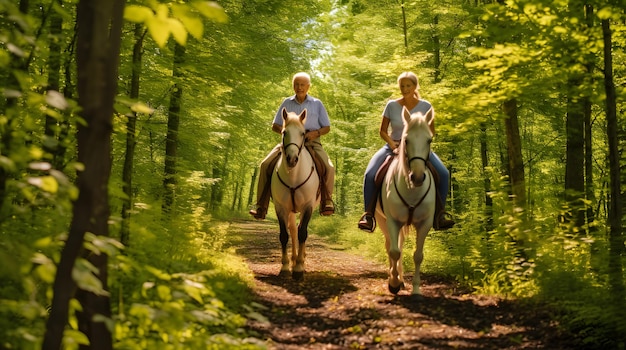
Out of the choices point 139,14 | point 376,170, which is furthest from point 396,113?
point 139,14

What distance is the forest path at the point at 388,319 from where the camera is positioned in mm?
5129

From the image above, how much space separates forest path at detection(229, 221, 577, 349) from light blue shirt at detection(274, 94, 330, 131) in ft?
9.37

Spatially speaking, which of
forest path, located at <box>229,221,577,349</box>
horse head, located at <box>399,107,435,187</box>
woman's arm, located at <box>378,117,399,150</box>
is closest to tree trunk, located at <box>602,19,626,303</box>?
forest path, located at <box>229,221,577,349</box>

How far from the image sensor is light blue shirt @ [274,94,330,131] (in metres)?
9.27

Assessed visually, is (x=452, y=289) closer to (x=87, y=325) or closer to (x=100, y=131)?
(x=87, y=325)

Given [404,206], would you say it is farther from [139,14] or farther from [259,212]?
[139,14]

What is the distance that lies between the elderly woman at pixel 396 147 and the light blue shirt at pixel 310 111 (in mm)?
1362

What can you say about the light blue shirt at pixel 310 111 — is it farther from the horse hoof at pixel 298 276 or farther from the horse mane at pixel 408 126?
the horse hoof at pixel 298 276

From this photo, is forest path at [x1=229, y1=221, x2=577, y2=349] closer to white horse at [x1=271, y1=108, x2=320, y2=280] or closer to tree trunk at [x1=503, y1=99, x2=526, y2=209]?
white horse at [x1=271, y1=108, x2=320, y2=280]

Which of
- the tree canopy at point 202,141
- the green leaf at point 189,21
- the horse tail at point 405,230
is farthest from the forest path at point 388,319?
the green leaf at point 189,21

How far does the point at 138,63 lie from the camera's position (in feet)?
26.0

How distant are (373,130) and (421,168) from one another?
9284 millimetres

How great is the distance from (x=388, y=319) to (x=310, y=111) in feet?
14.6

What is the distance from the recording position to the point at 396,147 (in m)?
8.12
